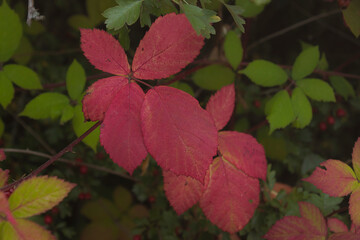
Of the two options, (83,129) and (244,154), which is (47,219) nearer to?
(83,129)

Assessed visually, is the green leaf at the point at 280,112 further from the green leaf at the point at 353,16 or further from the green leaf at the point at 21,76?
the green leaf at the point at 21,76

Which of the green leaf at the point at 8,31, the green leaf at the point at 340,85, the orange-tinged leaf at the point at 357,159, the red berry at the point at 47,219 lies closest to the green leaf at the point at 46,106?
the green leaf at the point at 8,31

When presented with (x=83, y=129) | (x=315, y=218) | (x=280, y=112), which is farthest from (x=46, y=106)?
(x=315, y=218)

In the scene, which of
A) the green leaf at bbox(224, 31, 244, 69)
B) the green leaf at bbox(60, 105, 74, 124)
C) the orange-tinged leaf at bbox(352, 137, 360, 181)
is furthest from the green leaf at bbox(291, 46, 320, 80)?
the green leaf at bbox(60, 105, 74, 124)

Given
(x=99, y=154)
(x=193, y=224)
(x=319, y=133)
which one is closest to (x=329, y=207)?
(x=193, y=224)

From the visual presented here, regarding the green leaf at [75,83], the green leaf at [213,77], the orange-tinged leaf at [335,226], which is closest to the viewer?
the orange-tinged leaf at [335,226]

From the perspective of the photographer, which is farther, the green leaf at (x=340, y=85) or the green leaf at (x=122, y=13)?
the green leaf at (x=340, y=85)

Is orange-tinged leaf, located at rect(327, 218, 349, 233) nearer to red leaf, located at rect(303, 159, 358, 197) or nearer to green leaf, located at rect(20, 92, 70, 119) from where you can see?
red leaf, located at rect(303, 159, 358, 197)
